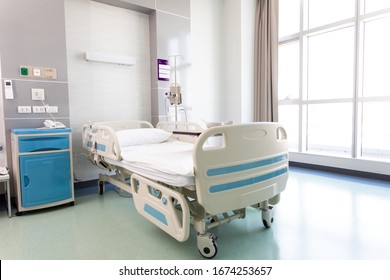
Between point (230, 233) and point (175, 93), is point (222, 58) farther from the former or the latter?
point (230, 233)

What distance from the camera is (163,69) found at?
3.82 meters

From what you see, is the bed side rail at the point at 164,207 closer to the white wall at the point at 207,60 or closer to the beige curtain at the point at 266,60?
the white wall at the point at 207,60

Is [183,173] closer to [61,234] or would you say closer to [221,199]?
[221,199]

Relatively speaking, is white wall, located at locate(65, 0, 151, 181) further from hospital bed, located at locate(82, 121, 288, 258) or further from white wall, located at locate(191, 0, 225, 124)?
hospital bed, located at locate(82, 121, 288, 258)

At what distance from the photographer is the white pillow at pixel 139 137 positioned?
2559mm

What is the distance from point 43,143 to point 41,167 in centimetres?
23

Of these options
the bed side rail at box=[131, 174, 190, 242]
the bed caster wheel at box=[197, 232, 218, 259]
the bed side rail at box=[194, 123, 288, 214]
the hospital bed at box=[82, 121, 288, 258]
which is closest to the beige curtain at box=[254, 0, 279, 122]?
the hospital bed at box=[82, 121, 288, 258]

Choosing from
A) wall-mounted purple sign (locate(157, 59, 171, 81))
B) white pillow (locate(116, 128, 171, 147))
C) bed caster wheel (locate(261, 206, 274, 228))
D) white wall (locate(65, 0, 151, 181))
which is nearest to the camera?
bed caster wheel (locate(261, 206, 274, 228))

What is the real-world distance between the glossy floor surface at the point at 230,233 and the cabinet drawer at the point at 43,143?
0.63 metres

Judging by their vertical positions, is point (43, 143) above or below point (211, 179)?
above

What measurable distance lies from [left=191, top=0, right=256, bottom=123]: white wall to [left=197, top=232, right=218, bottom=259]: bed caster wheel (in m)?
3.01

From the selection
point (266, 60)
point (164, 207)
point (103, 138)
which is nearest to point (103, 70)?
point (103, 138)

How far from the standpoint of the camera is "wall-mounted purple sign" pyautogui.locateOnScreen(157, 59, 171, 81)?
149 inches

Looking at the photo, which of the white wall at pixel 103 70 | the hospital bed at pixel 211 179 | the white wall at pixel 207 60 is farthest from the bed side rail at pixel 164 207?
the white wall at pixel 207 60
